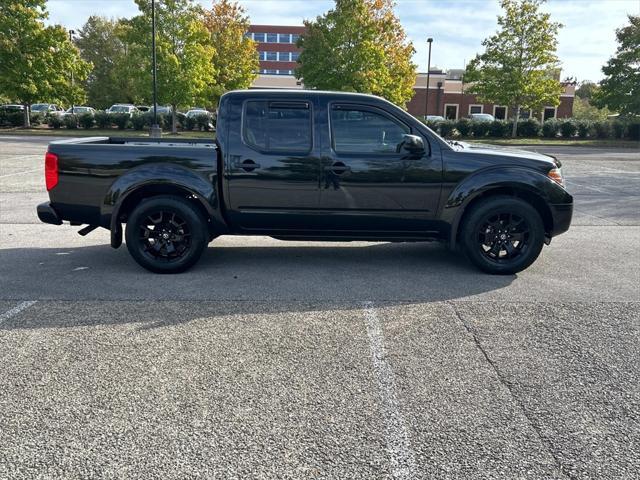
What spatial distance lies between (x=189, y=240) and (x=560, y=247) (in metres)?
4.92

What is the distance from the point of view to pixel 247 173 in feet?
19.3

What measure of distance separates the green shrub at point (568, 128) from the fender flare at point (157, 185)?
36.6m

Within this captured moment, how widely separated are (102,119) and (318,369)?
121 feet

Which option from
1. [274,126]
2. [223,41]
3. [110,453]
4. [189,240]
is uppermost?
[223,41]

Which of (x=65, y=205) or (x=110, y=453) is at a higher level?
(x=65, y=205)

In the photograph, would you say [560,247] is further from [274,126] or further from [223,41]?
[223,41]

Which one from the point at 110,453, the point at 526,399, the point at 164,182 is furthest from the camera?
the point at 164,182

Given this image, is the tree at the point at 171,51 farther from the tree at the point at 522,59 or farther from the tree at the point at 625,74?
the tree at the point at 625,74

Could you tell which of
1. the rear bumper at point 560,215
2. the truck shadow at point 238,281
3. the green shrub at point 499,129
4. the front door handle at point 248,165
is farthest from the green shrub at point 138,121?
the rear bumper at point 560,215

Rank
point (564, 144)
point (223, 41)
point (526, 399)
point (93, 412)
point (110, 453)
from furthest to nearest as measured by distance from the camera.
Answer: point (223, 41) < point (564, 144) < point (526, 399) < point (93, 412) < point (110, 453)

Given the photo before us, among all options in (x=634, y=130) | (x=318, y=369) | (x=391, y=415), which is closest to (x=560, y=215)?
(x=318, y=369)

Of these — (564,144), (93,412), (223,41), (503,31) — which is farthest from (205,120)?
(93,412)

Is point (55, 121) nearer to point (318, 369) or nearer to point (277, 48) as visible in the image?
point (318, 369)

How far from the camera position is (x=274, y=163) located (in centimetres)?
589
